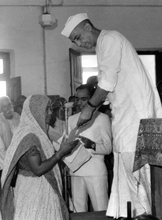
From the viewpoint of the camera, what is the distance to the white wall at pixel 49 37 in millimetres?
9664

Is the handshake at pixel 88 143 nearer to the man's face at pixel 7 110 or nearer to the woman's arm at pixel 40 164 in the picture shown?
the woman's arm at pixel 40 164

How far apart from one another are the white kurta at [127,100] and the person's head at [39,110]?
0.59m

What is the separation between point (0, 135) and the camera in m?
6.45

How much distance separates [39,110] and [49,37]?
6.29m

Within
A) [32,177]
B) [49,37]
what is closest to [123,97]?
[32,177]

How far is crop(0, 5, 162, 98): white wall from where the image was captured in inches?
380

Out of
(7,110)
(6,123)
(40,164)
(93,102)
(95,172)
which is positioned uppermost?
(93,102)

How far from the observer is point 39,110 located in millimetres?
3664

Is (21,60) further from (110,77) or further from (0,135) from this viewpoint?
(110,77)

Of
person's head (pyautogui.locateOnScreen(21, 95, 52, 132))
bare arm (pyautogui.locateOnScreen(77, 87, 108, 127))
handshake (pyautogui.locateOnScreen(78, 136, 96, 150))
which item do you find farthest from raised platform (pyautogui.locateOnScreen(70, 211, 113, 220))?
bare arm (pyautogui.locateOnScreen(77, 87, 108, 127))

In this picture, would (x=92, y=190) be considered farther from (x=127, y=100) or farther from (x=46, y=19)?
(x=46, y=19)

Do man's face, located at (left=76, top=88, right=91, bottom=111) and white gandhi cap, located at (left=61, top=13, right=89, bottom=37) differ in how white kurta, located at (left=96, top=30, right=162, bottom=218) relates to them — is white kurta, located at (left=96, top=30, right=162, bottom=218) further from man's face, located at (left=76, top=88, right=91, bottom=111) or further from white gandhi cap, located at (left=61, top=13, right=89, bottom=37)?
man's face, located at (left=76, top=88, right=91, bottom=111)

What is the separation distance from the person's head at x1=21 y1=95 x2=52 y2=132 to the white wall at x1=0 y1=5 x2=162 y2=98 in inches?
240

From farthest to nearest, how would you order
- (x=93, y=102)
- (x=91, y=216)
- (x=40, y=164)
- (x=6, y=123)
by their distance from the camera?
(x=6, y=123)
(x=91, y=216)
(x=40, y=164)
(x=93, y=102)
